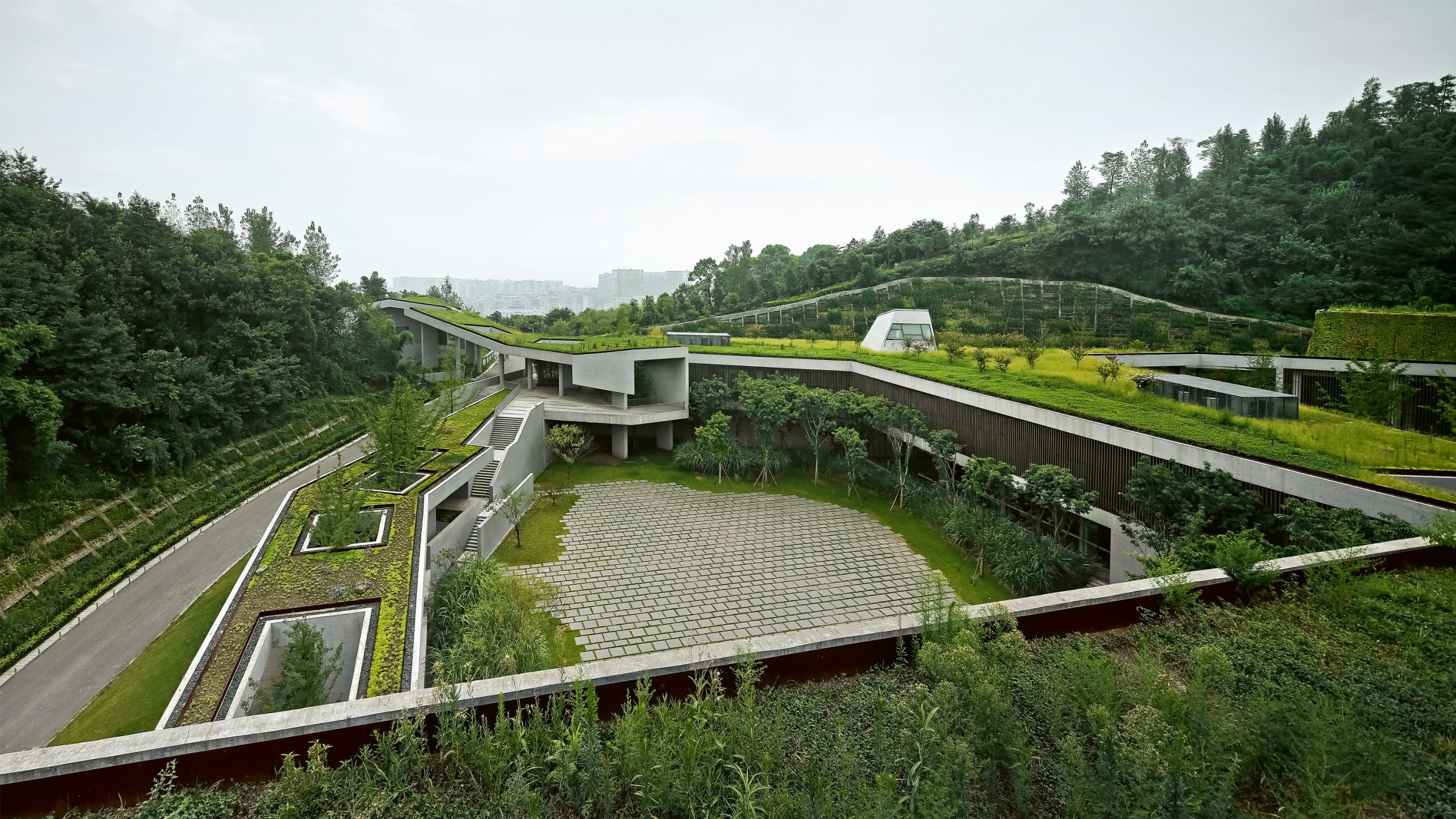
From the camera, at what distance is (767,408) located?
18.5 m

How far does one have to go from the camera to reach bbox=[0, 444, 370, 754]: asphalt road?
9.14 meters

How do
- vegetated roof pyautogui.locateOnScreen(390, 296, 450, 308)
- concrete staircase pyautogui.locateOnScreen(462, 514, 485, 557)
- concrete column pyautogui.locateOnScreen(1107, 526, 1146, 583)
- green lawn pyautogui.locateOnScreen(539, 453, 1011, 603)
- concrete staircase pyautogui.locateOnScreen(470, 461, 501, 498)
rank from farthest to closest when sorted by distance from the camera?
1. vegetated roof pyautogui.locateOnScreen(390, 296, 450, 308)
2. concrete staircase pyautogui.locateOnScreen(470, 461, 501, 498)
3. concrete staircase pyautogui.locateOnScreen(462, 514, 485, 557)
4. green lawn pyautogui.locateOnScreen(539, 453, 1011, 603)
5. concrete column pyautogui.locateOnScreen(1107, 526, 1146, 583)

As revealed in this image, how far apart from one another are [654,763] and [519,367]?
108 feet

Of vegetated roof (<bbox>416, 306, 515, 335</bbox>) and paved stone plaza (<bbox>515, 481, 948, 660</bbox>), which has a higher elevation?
vegetated roof (<bbox>416, 306, 515, 335</bbox>)

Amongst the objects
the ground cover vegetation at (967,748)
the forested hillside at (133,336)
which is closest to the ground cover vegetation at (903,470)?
the ground cover vegetation at (967,748)

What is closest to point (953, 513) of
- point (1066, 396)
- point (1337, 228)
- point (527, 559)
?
point (1066, 396)

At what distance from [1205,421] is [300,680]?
46.1 ft

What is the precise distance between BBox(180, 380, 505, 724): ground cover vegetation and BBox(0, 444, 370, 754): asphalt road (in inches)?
132

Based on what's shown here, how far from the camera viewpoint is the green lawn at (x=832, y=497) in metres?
12.3

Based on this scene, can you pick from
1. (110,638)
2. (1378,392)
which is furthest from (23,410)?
(1378,392)

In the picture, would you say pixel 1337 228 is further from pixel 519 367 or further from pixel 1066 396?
pixel 519 367

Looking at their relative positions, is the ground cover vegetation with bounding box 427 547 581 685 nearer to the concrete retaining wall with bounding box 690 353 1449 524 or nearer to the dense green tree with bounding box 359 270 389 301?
the concrete retaining wall with bounding box 690 353 1449 524

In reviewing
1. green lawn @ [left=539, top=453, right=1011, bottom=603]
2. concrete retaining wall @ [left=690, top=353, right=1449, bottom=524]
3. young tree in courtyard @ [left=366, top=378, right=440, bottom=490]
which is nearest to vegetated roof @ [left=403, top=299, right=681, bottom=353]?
green lawn @ [left=539, top=453, right=1011, bottom=603]

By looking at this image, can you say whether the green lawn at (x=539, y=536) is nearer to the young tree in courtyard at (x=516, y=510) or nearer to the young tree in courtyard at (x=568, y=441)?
the young tree in courtyard at (x=516, y=510)
